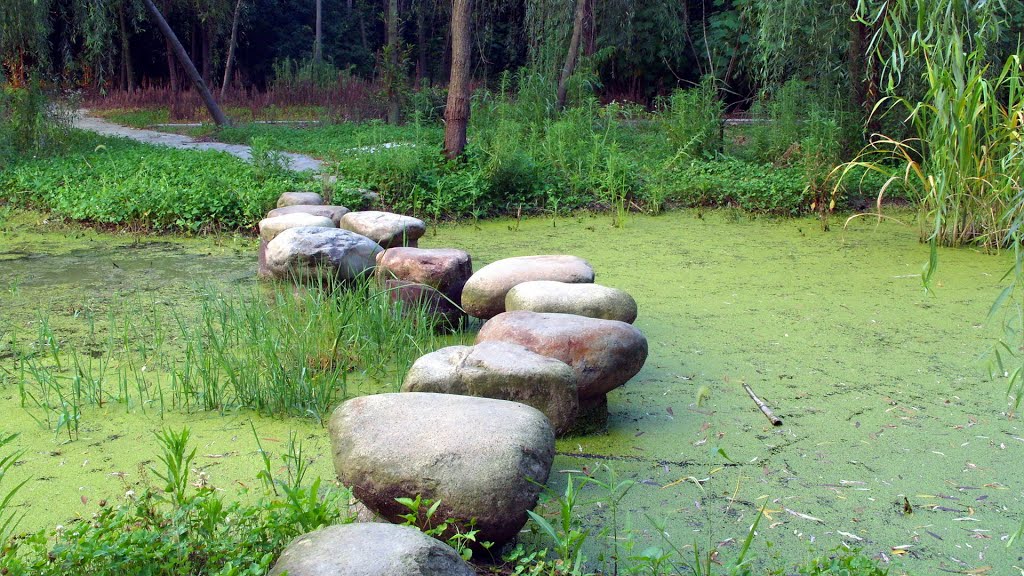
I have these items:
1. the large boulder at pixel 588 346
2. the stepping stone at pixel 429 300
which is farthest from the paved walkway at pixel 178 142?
the large boulder at pixel 588 346

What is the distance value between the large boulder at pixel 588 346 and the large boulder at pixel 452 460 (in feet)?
1.87

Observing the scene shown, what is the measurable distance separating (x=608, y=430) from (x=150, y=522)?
55.2 inches

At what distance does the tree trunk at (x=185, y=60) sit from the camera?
9.67 meters

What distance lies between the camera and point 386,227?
14.9 feet

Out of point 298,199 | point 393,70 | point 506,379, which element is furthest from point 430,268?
point 393,70

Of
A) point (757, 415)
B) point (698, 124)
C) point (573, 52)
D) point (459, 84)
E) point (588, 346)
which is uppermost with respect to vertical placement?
point (573, 52)

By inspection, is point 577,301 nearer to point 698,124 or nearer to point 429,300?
point 429,300

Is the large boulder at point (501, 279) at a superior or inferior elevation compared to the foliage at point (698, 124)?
inferior

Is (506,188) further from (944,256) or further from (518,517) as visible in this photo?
(518,517)

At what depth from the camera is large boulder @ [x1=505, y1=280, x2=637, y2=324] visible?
10.9 ft

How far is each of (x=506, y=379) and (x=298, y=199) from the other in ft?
11.2

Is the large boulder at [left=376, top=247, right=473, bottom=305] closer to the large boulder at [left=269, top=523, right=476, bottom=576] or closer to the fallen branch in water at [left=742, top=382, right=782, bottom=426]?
the fallen branch in water at [left=742, top=382, right=782, bottom=426]

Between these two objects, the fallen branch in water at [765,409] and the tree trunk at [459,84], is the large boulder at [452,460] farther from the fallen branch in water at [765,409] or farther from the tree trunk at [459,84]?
the tree trunk at [459,84]

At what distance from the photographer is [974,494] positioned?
2430 mm
